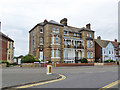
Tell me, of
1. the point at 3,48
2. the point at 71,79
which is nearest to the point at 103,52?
the point at 3,48

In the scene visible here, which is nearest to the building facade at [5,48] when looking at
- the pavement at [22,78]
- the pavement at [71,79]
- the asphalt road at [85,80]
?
the pavement at [71,79]

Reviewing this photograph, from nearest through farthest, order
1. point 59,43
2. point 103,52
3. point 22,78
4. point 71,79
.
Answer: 1. point 22,78
2. point 71,79
3. point 59,43
4. point 103,52

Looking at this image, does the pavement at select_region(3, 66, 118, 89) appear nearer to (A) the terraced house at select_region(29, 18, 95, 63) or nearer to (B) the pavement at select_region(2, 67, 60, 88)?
(B) the pavement at select_region(2, 67, 60, 88)

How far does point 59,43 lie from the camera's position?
35281 millimetres

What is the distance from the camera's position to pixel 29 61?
2695cm

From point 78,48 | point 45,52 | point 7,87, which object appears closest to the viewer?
point 7,87

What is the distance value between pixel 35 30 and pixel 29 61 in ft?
41.7

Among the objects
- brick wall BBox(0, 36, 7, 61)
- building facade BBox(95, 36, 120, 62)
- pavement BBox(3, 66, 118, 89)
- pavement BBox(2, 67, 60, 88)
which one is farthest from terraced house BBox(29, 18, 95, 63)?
pavement BBox(2, 67, 60, 88)

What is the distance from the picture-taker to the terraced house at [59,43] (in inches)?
1341

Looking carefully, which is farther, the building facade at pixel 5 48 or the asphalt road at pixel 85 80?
the building facade at pixel 5 48

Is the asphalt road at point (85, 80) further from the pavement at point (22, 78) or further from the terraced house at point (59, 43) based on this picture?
the terraced house at point (59, 43)

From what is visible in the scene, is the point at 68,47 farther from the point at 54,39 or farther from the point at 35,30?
the point at 35,30

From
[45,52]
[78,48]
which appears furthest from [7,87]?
[78,48]

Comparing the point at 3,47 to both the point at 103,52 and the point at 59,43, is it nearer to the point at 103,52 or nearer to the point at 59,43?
the point at 59,43
